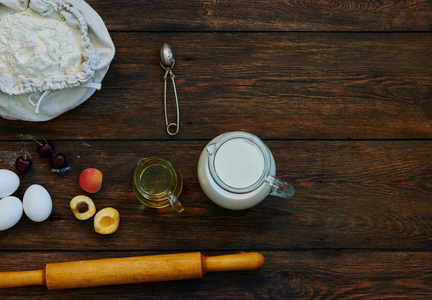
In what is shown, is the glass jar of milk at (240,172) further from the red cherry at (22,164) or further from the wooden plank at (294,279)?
the red cherry at (22,164)

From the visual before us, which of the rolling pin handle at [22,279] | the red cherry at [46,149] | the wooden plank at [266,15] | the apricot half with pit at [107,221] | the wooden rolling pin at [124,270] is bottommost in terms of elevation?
the rolling pin handle at [22,279]

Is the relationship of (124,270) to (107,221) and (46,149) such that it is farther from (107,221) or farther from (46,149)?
(46,149)

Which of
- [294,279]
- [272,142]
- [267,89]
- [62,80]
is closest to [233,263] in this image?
[294,279]

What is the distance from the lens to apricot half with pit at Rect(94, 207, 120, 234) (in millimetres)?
744

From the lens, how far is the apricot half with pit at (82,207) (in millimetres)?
748

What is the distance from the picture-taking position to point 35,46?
713mm

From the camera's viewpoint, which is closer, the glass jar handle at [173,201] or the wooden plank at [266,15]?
the glass jar handle at [173,201]

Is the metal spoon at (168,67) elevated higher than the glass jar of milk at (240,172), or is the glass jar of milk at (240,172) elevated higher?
the metal spoon at (168,67)

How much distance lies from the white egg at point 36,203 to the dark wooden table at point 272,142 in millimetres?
35

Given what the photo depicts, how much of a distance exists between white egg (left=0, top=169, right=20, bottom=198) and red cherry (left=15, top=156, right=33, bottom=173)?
0.02 meters

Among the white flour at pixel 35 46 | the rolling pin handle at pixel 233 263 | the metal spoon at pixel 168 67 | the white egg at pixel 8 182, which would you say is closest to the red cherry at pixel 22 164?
the white egg at pixel 8 182

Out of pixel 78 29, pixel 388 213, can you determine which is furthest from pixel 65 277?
pixel 388 213

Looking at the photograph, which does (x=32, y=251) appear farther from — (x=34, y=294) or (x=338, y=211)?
(x=338, y=211)

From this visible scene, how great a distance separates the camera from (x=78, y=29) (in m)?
0.75
